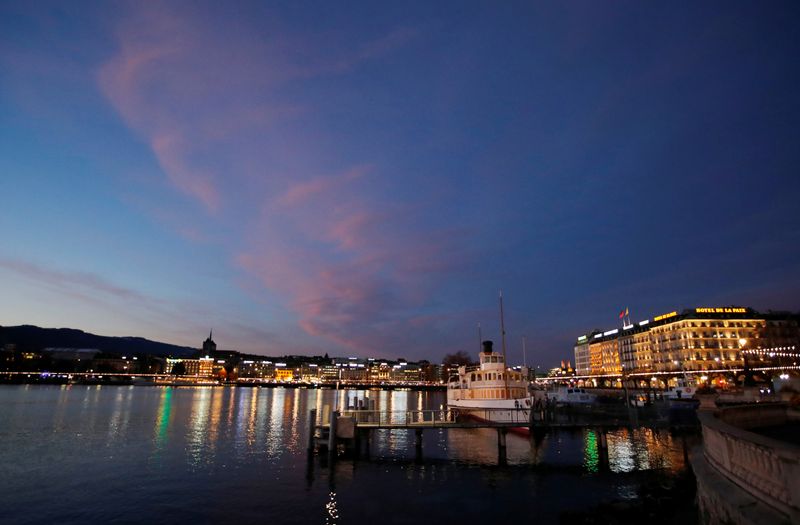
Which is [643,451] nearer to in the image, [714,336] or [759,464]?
[759,464]

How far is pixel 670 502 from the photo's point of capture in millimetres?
25047

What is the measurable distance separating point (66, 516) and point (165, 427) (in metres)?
40.9

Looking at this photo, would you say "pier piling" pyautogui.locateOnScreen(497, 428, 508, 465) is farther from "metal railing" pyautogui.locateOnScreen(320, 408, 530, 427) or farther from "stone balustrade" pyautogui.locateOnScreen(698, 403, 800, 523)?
"stone balustrade" pyautogui.locateOnScreen(698, 403, 800, 523)

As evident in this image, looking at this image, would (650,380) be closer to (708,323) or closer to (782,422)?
(708,323)

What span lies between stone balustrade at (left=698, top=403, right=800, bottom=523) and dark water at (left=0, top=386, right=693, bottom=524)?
1309 cm

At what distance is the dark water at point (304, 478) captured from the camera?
26859mm

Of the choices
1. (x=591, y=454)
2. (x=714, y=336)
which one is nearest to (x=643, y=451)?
(x=591, y=454)

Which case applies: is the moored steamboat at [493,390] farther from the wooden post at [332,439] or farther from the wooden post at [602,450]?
the wooden post at [332,439]

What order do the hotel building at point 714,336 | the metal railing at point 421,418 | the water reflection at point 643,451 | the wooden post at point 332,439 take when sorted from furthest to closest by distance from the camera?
A: the hotel building at point 714,336 → the metal railing at point 421,418 → the wooden post at point 332,439 → the water reflection at point 643,451

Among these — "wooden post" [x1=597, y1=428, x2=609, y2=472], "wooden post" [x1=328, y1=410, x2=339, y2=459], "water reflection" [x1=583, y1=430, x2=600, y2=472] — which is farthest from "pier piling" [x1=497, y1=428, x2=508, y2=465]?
"wooden post" [x1=328, y1=410, x2=339, y2=459]

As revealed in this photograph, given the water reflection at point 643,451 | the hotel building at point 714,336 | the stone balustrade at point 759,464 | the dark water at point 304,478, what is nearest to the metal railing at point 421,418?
the dark water at point 304,478

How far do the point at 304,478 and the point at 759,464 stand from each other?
102 ft

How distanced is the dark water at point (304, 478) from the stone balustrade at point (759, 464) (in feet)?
42.9

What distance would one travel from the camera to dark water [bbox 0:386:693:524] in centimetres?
2686
